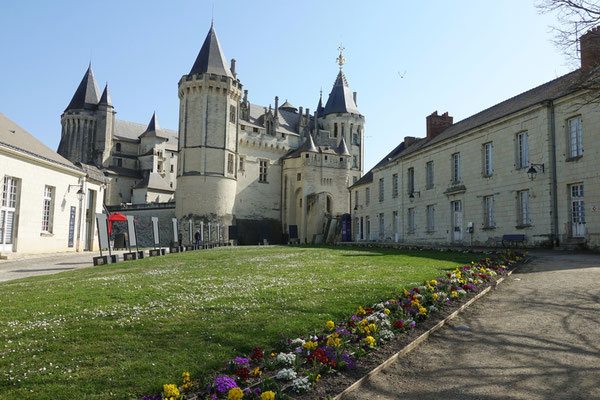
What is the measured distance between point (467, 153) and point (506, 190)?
151 inches

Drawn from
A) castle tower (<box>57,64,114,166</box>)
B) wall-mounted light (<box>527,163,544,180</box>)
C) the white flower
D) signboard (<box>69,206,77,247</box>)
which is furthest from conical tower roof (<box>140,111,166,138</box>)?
the white flower

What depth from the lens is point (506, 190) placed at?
71.9 ft

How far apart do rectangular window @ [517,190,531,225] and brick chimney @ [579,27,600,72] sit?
7164 millimetres

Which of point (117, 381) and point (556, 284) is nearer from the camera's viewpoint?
point (117, 381)

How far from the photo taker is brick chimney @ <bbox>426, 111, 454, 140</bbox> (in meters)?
31.3

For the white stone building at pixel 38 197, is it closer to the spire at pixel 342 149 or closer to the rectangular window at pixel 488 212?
the rectangular window at pixel 488 212

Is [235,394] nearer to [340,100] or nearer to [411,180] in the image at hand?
[411,180]

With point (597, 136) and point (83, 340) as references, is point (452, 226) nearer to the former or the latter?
point (597, 136)

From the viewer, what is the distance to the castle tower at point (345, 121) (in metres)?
63.5

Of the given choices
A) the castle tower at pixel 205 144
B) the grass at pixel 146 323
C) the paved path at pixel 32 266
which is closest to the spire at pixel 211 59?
the castle tower at pixel 205 144

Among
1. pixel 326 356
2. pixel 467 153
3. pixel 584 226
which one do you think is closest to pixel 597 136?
pixel 584 226

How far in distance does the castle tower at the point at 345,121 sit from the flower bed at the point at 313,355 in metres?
56.6

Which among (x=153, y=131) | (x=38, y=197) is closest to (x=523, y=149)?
(x=38, y=197)

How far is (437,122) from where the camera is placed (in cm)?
3139
